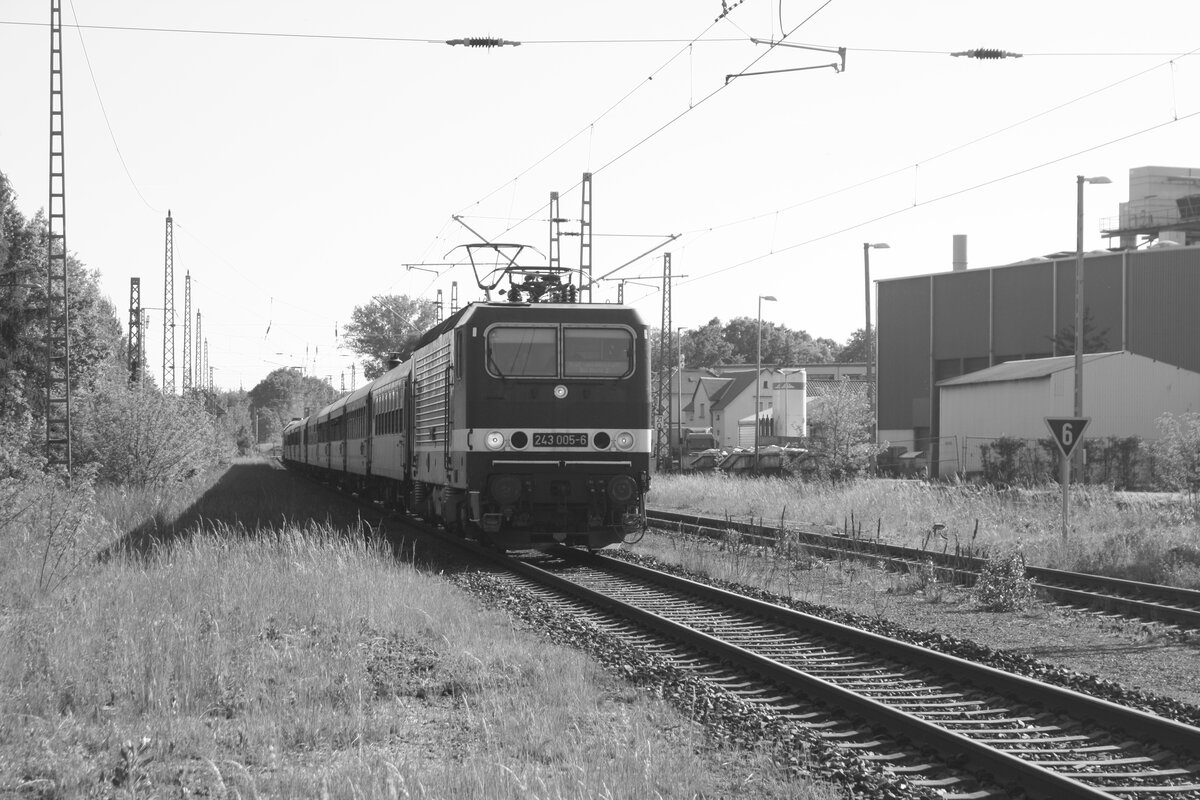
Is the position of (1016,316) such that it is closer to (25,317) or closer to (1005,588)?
(25,317)

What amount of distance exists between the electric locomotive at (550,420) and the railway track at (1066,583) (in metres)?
2.76

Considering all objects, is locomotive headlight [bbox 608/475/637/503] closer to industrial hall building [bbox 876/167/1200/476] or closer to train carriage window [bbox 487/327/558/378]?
train carriage window [bbox 487/327/558/378]

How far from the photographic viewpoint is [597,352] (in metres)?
15.8

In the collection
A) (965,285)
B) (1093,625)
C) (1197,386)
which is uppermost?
(965,285)

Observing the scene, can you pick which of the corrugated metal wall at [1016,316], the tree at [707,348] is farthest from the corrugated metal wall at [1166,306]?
the tree at [707,348]

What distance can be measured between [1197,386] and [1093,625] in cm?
3969

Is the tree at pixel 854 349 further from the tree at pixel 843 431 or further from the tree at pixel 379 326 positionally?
the tree at pixel 843 431

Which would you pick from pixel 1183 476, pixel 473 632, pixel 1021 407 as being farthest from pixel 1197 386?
pixel 473 632

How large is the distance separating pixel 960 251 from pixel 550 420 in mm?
62233

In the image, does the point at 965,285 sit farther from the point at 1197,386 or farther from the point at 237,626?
the point at 237,626

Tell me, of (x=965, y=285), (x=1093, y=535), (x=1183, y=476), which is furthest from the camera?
(x=965, y=285)

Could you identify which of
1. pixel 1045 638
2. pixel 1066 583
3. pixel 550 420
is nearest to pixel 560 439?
pixel 550 420

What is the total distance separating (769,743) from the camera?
668cm

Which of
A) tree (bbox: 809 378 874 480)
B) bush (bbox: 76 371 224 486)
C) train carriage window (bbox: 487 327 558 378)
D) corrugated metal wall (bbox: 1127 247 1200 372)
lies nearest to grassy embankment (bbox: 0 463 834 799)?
train carriage window (bbox: 487 327 558 378)
